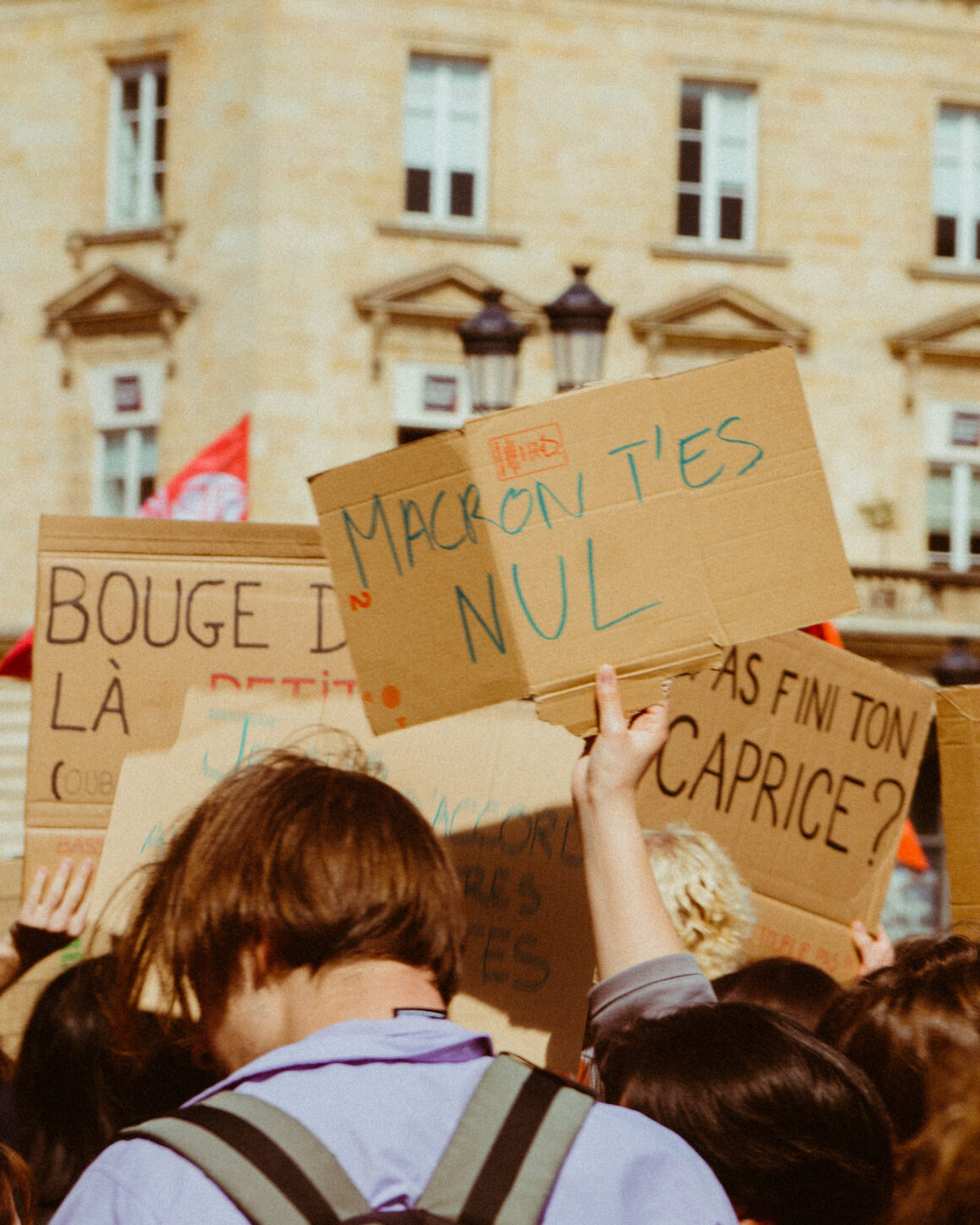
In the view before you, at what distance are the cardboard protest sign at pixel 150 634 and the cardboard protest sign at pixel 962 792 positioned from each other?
1.07 meters

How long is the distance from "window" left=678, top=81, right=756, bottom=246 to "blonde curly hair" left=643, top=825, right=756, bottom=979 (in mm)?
13562

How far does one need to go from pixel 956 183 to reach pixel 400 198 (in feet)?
18.8

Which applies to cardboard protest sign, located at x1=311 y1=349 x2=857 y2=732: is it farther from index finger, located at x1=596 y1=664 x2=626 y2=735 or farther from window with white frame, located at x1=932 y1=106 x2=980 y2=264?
window with white frame, located at x1=932 y1=106 x2=980 y2=264

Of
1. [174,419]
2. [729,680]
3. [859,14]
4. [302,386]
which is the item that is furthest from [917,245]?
[729,680]

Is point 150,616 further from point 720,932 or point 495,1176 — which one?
point 495,1176

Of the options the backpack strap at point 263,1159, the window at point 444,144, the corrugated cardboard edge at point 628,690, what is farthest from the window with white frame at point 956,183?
the backpack strap at point 263,1159

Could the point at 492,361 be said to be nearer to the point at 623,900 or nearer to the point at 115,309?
the point at 623,900

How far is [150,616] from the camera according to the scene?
259 centimetres

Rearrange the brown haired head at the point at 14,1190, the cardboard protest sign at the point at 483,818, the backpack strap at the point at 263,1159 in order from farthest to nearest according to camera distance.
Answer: the cardboard protest sign at the point at 483,818 → the brown haired head at the point at 14,1190 → the backpack strap at the point at 263,1159

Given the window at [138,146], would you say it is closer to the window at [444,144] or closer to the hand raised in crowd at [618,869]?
the window at [444,144]

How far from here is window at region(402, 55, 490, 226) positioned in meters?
15.1

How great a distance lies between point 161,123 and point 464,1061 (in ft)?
49.9

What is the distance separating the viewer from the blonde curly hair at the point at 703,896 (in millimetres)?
2631

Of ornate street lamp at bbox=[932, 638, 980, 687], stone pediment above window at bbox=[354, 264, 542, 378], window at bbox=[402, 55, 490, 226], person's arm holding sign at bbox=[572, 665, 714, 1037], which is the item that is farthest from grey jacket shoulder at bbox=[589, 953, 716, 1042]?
window at bbox=[402, 55, 490, 226]
